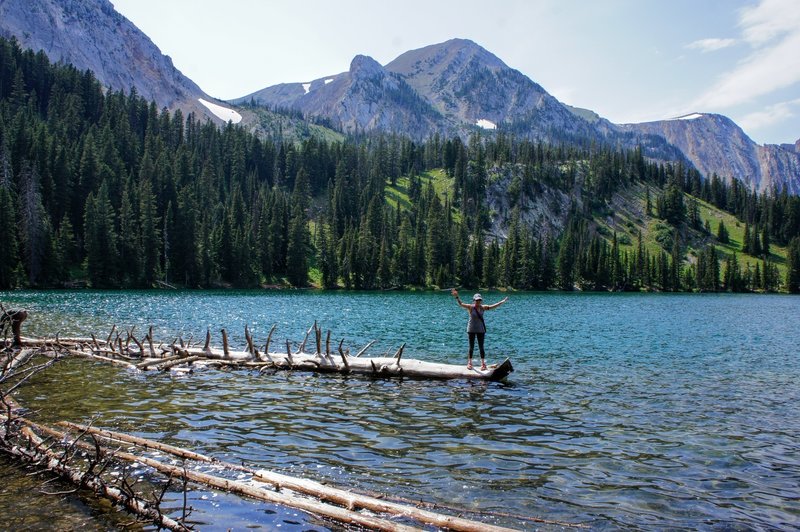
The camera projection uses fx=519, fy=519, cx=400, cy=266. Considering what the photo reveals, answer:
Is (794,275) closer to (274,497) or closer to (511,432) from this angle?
(511,432)

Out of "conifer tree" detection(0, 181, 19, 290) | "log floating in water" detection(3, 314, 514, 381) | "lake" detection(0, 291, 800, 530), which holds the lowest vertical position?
"lake" detection(0, 291, 800, 530)

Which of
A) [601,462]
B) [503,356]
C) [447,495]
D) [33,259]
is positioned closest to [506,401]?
[601,462]

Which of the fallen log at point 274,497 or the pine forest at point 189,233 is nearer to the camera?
the fallen log at point 274,497

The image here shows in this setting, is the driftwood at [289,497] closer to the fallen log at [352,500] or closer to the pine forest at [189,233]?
the fallen log at [352,500]

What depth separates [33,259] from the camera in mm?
100250

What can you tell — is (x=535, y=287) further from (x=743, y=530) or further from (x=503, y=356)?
(x=743, y=530)

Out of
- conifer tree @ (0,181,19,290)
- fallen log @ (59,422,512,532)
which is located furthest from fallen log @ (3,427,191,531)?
conifer tree @ (0,181,19,290)

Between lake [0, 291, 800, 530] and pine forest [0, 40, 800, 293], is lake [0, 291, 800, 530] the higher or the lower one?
the lower one

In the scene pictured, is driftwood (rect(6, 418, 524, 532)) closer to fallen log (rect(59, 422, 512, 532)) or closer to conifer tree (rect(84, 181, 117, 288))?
fallen log (rect(59, 422, 512, 532))

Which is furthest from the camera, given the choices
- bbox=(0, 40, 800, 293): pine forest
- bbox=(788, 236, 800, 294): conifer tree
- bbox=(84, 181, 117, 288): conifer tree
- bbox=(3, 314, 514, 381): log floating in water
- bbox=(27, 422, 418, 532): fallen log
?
bbox=(788, 236, 800, 294): conifer tree

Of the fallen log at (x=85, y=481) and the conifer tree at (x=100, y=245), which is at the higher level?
the conifer tree at (x=100, y=245)

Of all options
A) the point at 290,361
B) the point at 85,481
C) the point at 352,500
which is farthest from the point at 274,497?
the point at 290,361

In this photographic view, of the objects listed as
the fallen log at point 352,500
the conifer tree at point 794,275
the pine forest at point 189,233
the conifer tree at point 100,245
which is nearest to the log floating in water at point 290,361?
the fallen log at point 352,500

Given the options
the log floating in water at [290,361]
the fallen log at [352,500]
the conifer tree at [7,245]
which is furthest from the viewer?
the conifer tree at [7,245]
